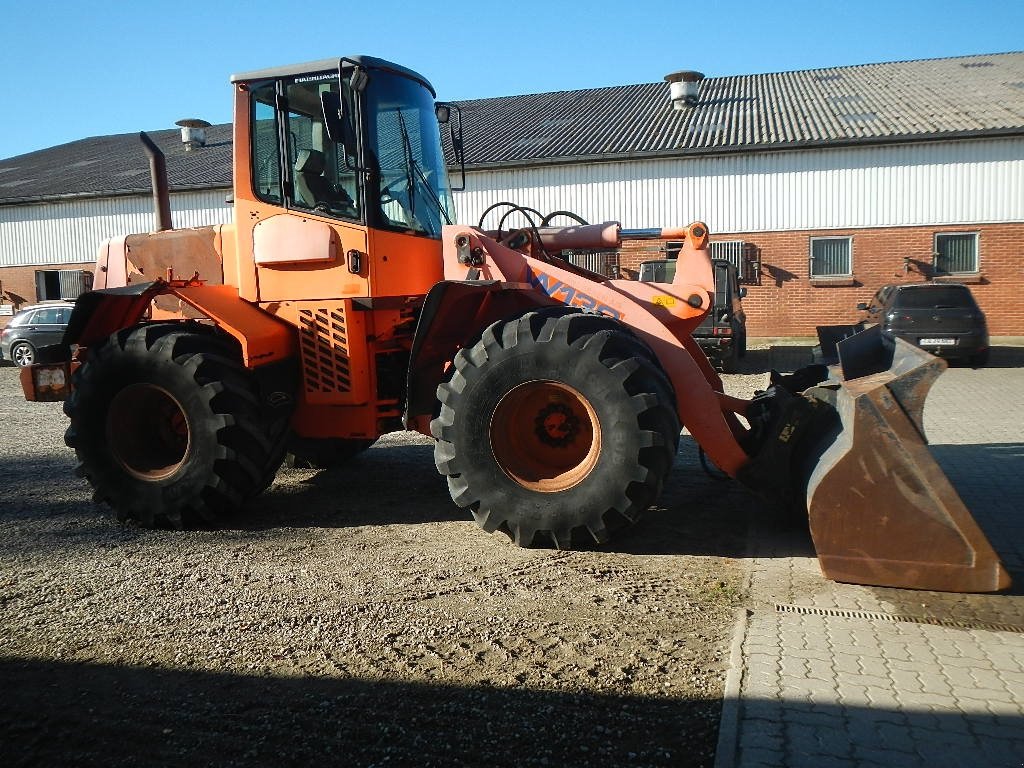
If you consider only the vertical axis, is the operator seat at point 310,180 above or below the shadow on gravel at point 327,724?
above

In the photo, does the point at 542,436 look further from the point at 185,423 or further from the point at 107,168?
the point at 107,168

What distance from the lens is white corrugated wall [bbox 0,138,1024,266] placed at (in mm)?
20062

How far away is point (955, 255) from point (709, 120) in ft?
24.3

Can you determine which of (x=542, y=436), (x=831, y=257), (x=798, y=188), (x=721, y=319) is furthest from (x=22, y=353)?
(x=831, y=257)

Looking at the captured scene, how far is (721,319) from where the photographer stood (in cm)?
1480

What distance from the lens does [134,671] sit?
→ 3654mm

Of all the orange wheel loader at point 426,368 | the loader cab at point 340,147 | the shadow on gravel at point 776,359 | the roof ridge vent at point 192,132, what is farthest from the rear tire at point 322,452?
the roof ridge vent at point 192,132

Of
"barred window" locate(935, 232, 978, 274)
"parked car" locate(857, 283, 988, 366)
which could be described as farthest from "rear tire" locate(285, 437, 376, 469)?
"barred window" locate(935, 232, 978, 274)

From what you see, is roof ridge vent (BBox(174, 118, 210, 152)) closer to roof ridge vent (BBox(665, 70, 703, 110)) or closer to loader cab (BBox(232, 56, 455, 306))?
roof ridge vent (BBox(665, 70, 703, 110))

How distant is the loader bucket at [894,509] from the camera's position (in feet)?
13.8

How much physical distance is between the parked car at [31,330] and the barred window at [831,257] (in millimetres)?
17875

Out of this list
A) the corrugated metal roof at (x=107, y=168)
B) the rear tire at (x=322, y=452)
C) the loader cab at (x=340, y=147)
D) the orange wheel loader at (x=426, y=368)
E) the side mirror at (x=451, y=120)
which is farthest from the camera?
the corrugated metal roof at (x=107, y=168)

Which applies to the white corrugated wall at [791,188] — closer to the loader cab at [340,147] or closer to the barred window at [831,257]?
the barred window at [831,257]

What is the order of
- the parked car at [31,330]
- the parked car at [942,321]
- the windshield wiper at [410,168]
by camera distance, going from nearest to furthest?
the windshield wiper at [410,168] → the parked car at [942,321] → the parked car at [31,330]
